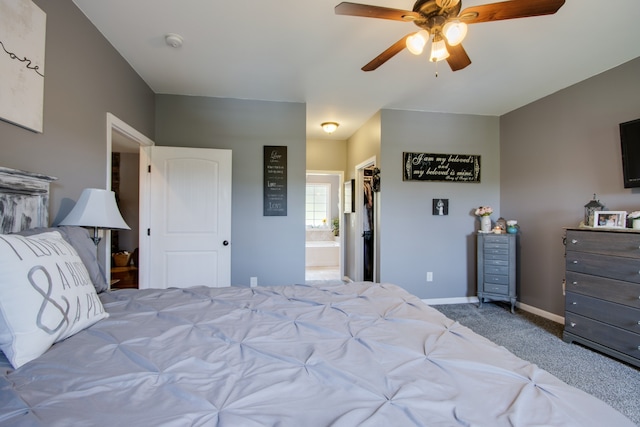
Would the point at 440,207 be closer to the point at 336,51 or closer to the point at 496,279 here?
the point at 496,279

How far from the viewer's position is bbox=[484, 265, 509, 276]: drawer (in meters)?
3.50

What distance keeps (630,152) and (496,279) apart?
5.83 ft

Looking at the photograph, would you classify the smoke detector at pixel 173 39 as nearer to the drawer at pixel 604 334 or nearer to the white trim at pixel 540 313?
the drawer at pixel 604 334

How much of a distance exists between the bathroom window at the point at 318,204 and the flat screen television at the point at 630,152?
564 centimetres

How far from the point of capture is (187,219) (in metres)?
3.16

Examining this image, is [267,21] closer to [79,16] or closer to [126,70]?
[79,16]

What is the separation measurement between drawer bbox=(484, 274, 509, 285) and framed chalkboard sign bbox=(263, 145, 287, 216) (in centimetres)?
263

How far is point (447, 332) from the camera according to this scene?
1124mm

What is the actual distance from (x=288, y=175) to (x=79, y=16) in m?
2.19

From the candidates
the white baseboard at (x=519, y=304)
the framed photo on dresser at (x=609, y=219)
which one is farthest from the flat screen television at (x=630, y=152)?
the white baseboard at (x=519, y=304)

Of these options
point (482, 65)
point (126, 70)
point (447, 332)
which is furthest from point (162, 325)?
point (482, 65)

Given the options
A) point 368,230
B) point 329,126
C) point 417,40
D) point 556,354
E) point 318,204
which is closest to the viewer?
point 417,40

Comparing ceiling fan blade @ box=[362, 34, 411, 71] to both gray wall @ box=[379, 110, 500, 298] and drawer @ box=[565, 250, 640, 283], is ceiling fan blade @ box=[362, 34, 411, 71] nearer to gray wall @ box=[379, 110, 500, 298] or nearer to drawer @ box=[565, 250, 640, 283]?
gray wall @ box=[379, 110, 500, 298]

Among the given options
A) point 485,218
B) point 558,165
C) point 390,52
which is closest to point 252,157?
point 390,52
